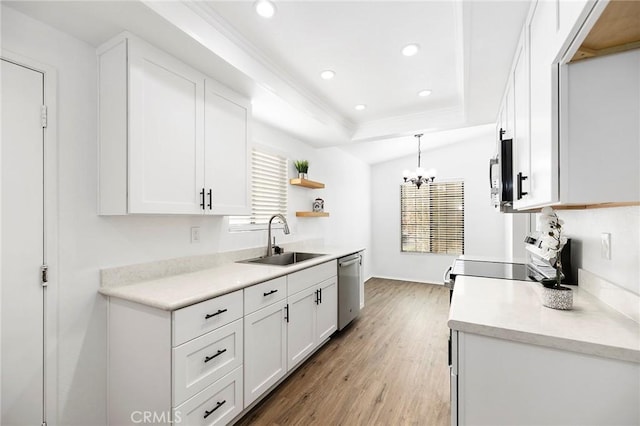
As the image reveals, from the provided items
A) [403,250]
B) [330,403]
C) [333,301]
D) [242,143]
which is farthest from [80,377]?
[403,250]

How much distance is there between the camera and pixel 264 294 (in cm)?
206

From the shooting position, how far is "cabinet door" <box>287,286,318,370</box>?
2379 millimetres

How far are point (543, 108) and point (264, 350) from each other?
2.08 m

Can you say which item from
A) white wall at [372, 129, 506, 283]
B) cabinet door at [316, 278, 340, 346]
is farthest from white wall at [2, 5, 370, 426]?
white wall at [372, 129, 506, 283]

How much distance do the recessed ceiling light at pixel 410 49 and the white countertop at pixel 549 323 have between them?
1718mm

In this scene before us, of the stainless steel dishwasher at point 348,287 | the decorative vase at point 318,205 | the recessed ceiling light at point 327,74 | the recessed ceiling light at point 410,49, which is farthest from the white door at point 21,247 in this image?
the decorative vase at point 318,205

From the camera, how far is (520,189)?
1513 mm

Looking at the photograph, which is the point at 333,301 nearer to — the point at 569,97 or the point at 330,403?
the point at 330,403

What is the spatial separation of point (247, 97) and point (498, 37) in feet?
5.89

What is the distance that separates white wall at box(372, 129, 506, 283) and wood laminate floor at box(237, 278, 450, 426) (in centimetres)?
235

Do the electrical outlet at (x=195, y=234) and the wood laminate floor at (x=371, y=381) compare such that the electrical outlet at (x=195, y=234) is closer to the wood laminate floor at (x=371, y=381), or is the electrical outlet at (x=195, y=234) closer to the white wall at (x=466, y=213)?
the wood laminate floor at (x=371, y=381)

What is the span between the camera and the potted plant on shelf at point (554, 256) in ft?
4.38

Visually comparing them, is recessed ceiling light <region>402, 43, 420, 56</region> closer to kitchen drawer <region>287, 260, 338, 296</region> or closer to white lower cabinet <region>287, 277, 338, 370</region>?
kitchen drawer <region>287, 260, 338, 296</region>

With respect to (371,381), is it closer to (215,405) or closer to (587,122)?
(215,405)
